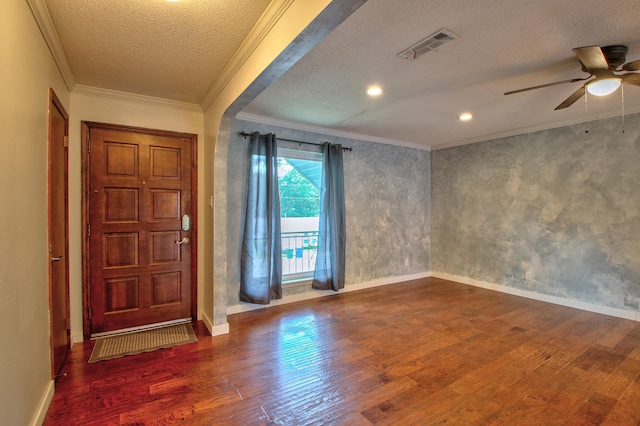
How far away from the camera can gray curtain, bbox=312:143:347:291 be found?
4473 mm

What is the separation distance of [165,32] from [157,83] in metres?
0.97

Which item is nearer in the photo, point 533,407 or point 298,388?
point 533,407

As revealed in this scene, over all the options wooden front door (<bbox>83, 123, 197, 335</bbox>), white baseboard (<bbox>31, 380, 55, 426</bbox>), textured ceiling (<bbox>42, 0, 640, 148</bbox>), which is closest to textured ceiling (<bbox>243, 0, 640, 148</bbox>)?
textured ceiling (<bbox>42, 0, 640, 148</bbox>)

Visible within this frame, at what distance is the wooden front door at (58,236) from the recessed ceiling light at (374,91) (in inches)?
102

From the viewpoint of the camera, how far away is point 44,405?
1919 mm

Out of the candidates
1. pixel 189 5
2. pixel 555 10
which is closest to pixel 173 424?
pixel 189 5

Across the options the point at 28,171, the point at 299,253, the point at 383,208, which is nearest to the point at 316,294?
the point at 299,253

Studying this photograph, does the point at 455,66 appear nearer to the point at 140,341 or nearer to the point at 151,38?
the point at 151,38

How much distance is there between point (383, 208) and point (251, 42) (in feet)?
12.1

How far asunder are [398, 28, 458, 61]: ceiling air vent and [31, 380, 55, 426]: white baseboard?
10.9 feet

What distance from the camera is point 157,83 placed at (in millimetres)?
2900

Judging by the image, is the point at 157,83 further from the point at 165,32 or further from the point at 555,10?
the point at 555,10

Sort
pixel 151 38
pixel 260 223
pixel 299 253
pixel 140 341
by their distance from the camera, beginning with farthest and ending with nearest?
pixel 299 253, pixel 260 223, pixel 140 341, pixel 151 38

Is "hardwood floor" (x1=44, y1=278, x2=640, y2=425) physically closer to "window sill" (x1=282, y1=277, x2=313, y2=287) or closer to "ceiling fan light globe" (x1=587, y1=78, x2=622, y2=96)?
"window sill" (x1=282, y1=277, x2=313, y2=287)
